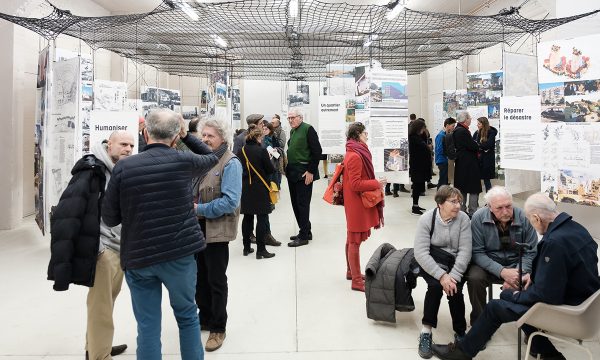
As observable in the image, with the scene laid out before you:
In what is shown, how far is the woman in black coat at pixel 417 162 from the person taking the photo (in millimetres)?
7348

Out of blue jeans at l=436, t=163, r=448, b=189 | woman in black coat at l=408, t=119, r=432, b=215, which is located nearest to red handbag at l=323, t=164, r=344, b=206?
woman in black coat at l=408, t=119, r=432, b=215

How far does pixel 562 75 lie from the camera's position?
4762 mm

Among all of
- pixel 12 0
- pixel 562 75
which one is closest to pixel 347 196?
pixel 562 75

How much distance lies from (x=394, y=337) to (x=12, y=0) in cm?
718

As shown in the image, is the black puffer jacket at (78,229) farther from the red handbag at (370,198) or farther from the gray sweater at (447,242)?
the red handbag at (370,198)

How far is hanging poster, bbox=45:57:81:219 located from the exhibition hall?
0.03m

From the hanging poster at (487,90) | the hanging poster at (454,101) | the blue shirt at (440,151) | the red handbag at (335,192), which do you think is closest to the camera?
the red handbag at (335,192)

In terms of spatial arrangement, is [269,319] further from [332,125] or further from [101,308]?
[332,125]

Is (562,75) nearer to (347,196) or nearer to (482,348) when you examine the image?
(347,196)

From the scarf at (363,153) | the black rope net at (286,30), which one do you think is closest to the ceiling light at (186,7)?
the black rope net at (286,30)

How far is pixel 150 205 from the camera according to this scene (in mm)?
2021

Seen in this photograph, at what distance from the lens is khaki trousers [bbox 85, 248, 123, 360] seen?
238 cm

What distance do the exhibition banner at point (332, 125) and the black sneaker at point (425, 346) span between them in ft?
14.7

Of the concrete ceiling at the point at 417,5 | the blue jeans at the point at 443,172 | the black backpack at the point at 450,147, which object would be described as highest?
the concrete ceiling at the point at 417,5
